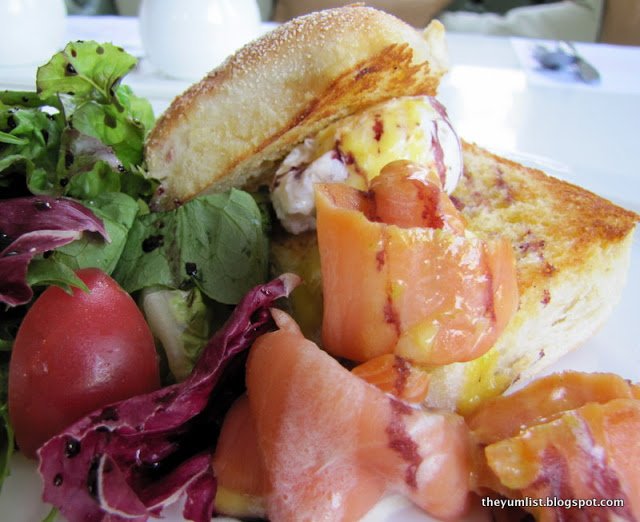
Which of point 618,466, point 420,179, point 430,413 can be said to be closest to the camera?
point 618,466

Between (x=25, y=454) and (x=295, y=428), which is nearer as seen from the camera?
(x=295, y=428)

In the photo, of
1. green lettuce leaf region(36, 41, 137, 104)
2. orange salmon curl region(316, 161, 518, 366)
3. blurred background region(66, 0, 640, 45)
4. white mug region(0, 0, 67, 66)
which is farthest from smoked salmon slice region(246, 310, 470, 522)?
blurred background region(66, 0, 640, 45)

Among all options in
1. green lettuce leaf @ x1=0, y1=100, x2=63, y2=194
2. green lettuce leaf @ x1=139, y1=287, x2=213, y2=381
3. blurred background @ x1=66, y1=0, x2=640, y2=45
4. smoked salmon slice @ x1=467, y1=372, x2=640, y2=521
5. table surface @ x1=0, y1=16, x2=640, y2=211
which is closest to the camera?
smoked salmon slice @ x1=467, y1=372, x2=640, y2=521

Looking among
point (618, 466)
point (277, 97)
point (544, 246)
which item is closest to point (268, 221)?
point (277, 97)

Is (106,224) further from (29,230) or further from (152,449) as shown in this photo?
(152,449)

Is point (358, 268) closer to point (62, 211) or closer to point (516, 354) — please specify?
point (516, 354)

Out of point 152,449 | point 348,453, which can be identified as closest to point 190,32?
point 152,449

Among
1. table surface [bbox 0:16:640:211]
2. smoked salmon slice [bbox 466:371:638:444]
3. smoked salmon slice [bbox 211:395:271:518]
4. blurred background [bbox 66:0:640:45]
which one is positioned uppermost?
smoked salmon slice [bbox 466:371:638:444]

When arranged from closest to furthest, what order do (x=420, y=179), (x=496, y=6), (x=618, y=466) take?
1. (x=618, y=466)
2. (x=420, y=179)
3. (x=496, y=6)

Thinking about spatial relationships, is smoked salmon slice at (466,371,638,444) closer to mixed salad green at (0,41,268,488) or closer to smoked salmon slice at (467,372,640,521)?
smoked salmon slice at (467,372,640,521)
